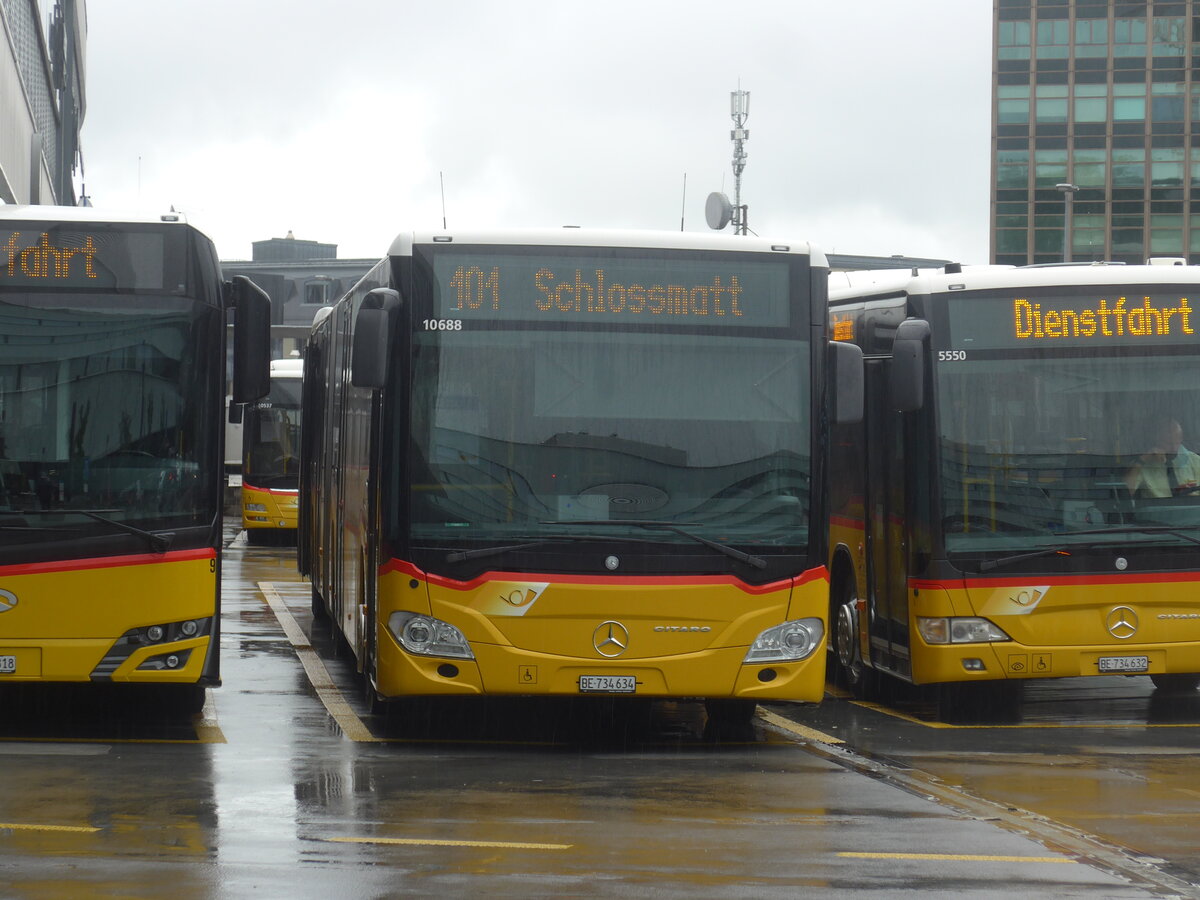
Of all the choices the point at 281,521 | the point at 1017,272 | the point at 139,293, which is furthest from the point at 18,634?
the point at 281,521

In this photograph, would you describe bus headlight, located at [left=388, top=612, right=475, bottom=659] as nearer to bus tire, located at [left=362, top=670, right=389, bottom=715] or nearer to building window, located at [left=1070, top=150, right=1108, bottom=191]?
bus tire, located at [left=362, top=670, right=389, bottom=715]

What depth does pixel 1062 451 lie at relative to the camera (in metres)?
12.2

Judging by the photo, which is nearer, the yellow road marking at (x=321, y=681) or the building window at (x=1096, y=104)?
the yellow road marking at (x=321, y=681)

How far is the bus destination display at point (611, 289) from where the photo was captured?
1066cm

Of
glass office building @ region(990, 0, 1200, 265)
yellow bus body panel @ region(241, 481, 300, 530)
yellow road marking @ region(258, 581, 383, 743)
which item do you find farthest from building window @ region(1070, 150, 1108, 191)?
yellow road marking @ region(258, 581, 383, 743)

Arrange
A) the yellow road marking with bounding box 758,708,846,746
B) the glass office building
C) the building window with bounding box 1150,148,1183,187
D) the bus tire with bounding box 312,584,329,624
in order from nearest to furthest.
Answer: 1. the yellow road marking with bounding box 758,708,846,746
2. the bus tire with bounding box 312,584,329,624
3. the glass office building
4. the building window with bounding box 1150,148,1183,187

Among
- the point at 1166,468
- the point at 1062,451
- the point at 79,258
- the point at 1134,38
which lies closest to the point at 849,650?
the point at 1062,451

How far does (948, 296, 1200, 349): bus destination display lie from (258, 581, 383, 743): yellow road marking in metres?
4.42

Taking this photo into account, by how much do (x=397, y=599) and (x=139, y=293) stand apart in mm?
2227

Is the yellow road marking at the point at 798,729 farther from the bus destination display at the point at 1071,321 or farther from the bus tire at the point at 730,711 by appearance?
the bus destination display at the point at 1071,321

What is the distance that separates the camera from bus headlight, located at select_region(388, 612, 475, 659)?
34.7 feet

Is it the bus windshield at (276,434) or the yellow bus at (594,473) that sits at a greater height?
the yellow bus at (594,473)

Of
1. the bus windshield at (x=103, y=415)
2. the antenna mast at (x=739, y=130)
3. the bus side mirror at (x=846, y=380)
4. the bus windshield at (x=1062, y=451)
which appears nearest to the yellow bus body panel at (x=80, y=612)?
the bus windshield at (x=103, y=415)

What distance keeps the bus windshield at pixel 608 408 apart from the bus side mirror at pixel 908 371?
0.90 m
